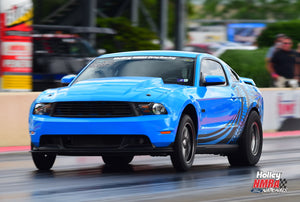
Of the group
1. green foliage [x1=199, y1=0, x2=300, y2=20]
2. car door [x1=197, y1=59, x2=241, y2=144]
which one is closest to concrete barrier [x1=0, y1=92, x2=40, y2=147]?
car door [x1=197, y1=59, x2=241, y2=144]

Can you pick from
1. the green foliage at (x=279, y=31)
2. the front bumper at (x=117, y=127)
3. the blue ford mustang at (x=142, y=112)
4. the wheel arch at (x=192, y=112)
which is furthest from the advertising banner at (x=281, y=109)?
the front bumper at (x=117, y=127)

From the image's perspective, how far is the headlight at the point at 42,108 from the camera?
9758mm

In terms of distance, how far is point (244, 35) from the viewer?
230 feet

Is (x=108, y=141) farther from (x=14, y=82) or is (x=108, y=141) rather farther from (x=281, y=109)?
(x=281, y=109)

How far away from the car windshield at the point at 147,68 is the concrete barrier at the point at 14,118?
383cm

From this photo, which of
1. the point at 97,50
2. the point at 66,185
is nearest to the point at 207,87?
the point at 66,185

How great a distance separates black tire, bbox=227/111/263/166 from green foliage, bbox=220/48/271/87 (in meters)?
9.86

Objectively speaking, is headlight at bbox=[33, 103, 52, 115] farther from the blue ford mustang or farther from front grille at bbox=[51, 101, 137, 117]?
front grille at bbox=[51, 101, 137, 117]

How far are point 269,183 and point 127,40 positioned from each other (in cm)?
1696

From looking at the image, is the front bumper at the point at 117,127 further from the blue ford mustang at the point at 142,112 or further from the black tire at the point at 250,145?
the black tire at the point at 250,145

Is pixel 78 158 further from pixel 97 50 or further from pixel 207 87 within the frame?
pixel 97 50

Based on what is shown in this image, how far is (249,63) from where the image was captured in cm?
2292

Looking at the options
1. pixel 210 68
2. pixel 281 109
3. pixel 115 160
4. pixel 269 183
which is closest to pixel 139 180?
pixel 269 183

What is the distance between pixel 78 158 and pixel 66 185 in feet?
12.9
